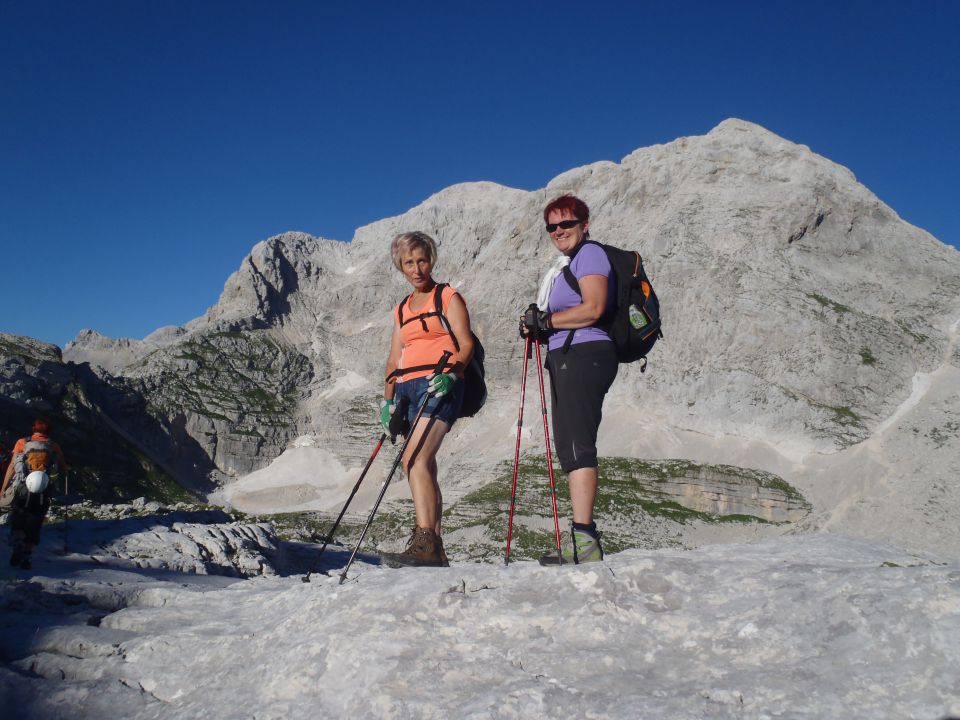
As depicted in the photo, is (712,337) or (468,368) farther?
(712,337)

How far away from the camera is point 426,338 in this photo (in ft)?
21.0

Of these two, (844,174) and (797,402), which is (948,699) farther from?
(844,174)

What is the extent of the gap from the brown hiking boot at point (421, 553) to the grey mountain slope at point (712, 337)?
42129 millimetres

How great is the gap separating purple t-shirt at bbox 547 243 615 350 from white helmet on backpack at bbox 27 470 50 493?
9.92m

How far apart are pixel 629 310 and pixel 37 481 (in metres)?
10.7

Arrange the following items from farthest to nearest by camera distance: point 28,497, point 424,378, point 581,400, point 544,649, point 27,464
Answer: point 27,464 → point 28,497 → point 424,378 → point 581,400 → point 544,649

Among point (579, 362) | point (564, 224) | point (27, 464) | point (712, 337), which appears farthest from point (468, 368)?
point (712, 337)

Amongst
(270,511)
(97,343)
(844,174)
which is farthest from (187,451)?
(844,174)

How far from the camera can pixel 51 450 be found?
11.1 metres

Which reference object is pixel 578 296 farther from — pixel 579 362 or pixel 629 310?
pixel 579 362

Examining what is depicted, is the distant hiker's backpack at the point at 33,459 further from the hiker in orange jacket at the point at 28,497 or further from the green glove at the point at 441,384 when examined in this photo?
the green glove at the point at 441,384

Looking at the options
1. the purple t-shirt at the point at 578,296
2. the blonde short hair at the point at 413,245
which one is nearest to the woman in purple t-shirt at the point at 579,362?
the purple t-shirt at the point at 578,296

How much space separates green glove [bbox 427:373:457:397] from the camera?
5914 millimetres

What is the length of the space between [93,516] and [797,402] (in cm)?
5143
